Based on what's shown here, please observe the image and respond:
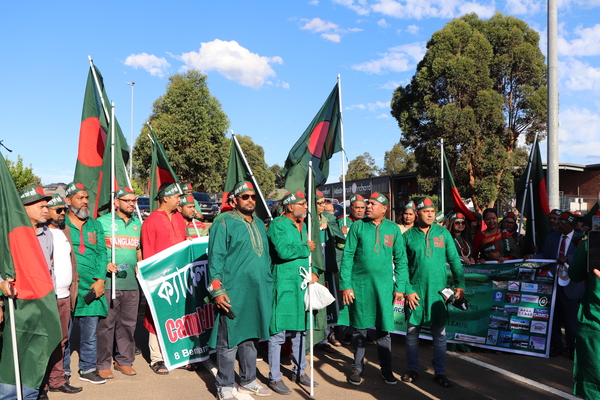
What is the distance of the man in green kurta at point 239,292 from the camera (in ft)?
15.6

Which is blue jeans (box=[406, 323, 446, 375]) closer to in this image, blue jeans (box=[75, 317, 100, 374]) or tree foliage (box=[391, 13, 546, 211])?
blue jeans (box=[75, 317, 100, 374])

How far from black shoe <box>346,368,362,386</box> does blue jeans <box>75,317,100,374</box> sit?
8.91 ft

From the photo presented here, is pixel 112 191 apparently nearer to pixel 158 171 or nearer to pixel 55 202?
pixel 55 202

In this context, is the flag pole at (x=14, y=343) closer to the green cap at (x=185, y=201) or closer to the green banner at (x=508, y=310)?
the green cap at (x=185, y=201)

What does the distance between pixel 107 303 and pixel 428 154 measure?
74.7 ft

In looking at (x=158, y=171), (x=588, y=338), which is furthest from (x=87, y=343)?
(x=588, y=338)

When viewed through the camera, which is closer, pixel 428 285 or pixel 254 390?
pixel 254 390

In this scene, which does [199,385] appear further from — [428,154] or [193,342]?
[428,154]

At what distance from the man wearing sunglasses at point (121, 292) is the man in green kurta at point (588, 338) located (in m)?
4.37

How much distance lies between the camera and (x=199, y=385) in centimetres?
534

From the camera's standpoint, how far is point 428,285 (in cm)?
546

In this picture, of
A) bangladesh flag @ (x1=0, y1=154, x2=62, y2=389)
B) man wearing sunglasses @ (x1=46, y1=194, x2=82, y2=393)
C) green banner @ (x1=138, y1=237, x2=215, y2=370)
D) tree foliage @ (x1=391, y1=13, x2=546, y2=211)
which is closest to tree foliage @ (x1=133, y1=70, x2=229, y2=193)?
tree foliage @ (x1=391, y1=13, x2=546, y2=211)

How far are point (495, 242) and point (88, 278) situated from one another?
5.63 metres

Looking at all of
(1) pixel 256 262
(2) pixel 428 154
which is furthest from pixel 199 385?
(2) pixel 428 154
